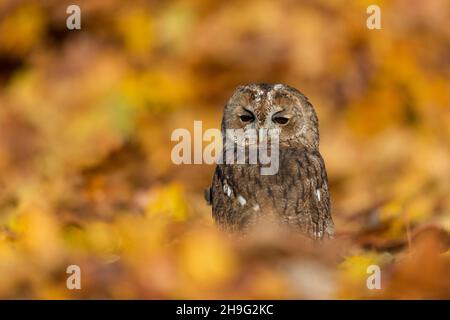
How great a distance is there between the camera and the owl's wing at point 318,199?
3.93m

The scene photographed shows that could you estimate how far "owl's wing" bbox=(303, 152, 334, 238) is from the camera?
3.93 meters

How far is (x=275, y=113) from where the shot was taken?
4.32m

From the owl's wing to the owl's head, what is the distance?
0.16 m

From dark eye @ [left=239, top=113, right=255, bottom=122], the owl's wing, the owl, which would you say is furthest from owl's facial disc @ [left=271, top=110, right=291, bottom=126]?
the owl's wing

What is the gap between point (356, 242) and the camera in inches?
151

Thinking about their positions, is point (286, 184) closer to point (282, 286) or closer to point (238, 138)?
point (238, 138)

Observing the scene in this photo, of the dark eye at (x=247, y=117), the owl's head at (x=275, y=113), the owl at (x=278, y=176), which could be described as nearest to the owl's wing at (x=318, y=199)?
the owl at (x=278, y=176)

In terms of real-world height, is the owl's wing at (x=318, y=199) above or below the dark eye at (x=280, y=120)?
below

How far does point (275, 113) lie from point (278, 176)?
48 centimetres

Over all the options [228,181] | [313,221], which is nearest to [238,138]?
[228,181]

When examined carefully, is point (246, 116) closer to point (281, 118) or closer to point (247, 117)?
point (247, 117)

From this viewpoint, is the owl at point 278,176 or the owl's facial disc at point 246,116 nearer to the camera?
the owl at point 278,176

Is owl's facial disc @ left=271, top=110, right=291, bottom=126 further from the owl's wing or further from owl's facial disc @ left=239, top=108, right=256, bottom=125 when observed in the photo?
the owl's wing

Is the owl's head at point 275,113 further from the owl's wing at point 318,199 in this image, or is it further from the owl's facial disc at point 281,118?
the owl's wing at point 318,199
